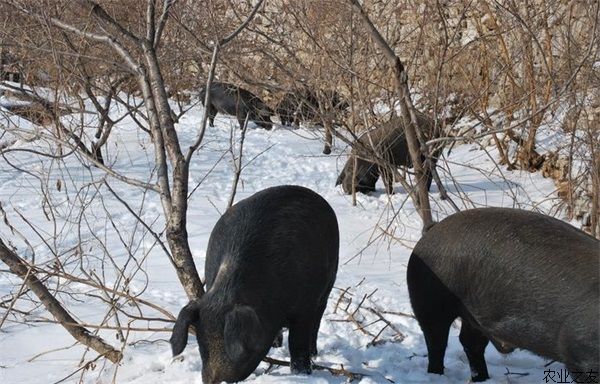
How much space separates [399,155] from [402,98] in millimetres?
3551

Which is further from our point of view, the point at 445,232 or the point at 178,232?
the point at 178,232

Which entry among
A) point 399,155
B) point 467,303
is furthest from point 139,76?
point 399,155

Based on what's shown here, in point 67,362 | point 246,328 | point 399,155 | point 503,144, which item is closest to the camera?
point 246,328

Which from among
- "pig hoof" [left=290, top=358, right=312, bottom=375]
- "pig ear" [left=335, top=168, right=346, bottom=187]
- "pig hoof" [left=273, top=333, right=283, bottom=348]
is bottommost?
"pig hoof" [left=290, top=358, right=312, bottom=375]

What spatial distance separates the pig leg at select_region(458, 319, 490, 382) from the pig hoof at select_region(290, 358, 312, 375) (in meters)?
0.78

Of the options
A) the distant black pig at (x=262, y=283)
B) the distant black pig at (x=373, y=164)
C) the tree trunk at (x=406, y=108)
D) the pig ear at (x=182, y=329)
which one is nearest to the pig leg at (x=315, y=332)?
the distant black pig at (x=262, y=283)

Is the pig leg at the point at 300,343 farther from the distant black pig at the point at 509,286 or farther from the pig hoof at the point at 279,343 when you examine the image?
the distant black pig at the point at 509,286

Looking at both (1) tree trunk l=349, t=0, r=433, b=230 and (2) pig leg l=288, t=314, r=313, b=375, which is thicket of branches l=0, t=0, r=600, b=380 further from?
(2) pig leg l=288, t=314, r=313, b=375

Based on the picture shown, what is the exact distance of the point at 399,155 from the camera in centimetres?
848

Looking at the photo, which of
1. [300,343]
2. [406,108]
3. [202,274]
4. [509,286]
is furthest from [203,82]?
[509,286]

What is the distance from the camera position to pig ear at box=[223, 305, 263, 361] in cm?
308

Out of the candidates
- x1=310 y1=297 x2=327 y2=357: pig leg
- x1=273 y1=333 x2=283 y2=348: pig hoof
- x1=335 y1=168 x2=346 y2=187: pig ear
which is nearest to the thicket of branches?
x1=273 y1=333 x2=283 y2=348: pig hoof

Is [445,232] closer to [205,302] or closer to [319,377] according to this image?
[319,377]

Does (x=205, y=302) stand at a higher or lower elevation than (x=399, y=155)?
lower
